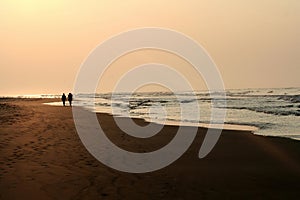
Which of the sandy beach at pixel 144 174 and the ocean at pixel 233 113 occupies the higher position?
the ocean at pixel 233 113

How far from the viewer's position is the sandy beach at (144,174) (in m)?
8.45

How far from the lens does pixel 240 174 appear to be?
1072 centimetres

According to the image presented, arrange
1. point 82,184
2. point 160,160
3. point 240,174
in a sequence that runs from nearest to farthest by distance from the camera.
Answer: point 82,184
point 240,174
point 160,160

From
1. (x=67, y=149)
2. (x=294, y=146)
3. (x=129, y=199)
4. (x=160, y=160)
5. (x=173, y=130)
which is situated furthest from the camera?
(x=173, y=130)

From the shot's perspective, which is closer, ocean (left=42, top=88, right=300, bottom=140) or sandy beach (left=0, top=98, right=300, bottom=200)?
sandy beach (left=0, top=98, right=300, bottom=200)

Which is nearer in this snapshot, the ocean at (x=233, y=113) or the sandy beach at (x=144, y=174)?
the sandy beach at (x=144, y=174)

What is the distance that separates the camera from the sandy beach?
27.7 feet

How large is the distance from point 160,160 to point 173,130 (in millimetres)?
9676

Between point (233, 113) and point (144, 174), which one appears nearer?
point (144, 174)

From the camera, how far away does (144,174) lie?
10484mm

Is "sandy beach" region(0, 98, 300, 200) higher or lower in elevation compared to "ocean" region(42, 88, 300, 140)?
lower

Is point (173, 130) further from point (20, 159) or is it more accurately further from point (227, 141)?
point (20, 159)

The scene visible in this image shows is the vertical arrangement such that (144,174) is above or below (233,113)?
below

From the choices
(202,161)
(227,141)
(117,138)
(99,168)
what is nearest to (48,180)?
(99,168)
